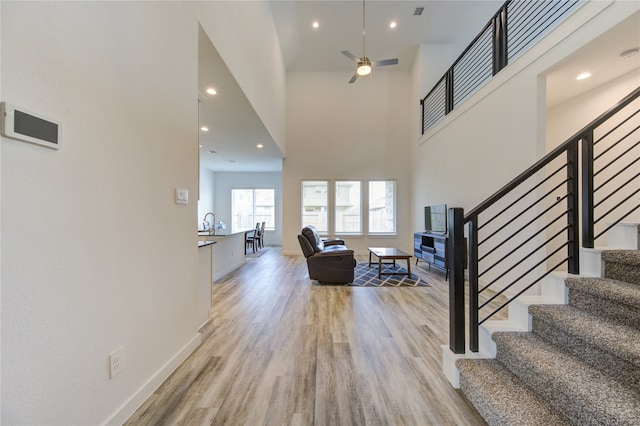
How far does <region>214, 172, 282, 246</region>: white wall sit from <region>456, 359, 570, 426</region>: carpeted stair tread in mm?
8735

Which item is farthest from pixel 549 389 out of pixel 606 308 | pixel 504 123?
pixel 504 123

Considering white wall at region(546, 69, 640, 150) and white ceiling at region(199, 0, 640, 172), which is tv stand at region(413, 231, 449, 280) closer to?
white wall at region(546, 69, 640, 150)

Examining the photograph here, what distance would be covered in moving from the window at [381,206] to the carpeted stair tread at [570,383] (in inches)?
237

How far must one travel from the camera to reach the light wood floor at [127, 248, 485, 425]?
1.50 m

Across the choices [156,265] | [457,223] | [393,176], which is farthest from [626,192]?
[156,265]

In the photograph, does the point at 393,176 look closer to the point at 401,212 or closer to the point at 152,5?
the point at 401,212

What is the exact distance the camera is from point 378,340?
7.80 ft

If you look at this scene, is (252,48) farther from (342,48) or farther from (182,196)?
(342,48)

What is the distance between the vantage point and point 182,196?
2012 millimetres

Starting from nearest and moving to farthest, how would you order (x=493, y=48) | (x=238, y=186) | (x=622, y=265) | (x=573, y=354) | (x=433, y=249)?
(x=573, y=354) → (x=622, y=265) → (x=493, y=48) → (x=433, y=249) → (x=238, y=186)

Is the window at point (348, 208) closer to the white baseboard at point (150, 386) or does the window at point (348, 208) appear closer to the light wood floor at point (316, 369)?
the light wood floor at point (316, 369)

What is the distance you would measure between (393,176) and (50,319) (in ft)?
24.4

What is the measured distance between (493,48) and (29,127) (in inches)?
208

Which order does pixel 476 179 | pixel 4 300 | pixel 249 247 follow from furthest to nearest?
1. pixel 249 247
2. pixel 476 179
3. pixel 4 300
